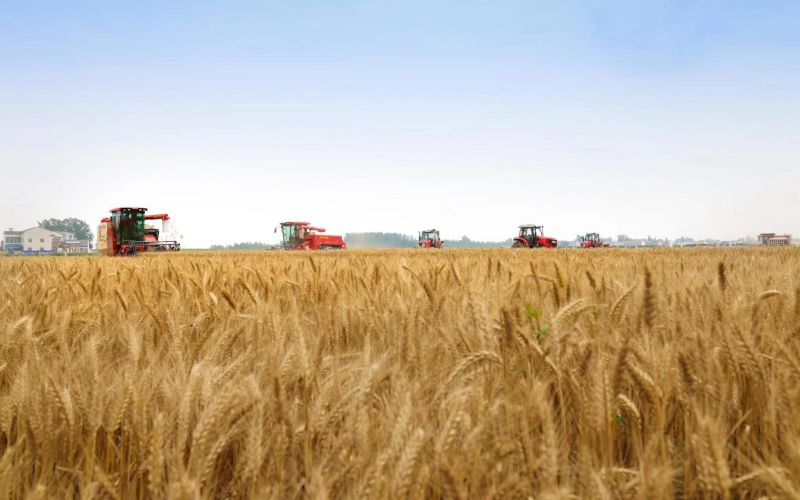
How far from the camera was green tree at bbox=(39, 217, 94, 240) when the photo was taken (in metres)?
176

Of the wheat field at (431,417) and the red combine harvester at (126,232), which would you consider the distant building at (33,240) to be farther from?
the wheat field at (431,417)

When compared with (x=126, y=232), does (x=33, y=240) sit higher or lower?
higher

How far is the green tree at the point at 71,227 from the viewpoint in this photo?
176500 mm

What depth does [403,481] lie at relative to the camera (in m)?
0.84

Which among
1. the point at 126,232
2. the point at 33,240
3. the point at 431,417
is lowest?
the point at 431,417

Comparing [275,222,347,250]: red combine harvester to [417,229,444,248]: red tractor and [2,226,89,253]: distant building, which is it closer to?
[417,229,444,248]: red tractor

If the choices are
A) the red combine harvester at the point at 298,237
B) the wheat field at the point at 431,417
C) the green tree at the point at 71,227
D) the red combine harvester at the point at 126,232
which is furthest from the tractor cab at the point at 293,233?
the green tree at the point at 71,227

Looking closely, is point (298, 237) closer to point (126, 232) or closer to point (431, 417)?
point (126, 232)

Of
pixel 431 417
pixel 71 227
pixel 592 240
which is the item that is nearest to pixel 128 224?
pixel 431 417

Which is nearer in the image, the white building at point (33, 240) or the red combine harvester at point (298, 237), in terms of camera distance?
the red combine harvester at point (298, 237)

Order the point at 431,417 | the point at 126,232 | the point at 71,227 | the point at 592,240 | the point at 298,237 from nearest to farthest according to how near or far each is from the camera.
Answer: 1. the point at 431,417
2. the point at 126,232
3. the point at 298,237
4. the point at 592,240
5. the point at 71,227

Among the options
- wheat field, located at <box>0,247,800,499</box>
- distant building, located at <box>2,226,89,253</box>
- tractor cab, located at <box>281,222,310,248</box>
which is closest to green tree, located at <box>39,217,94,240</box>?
distant building, located at <box>2,226,89,253</box>

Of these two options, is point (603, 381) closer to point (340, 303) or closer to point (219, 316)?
point (340, 303)

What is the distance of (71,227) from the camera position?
17738 cm
